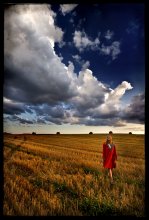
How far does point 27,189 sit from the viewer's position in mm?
7168

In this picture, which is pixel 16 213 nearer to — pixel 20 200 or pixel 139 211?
pixel 20 200

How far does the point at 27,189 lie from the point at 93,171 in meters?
3.17

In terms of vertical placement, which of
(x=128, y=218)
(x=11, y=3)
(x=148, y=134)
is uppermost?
(x=11, y=3)

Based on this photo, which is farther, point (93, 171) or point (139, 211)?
point (93, 171)

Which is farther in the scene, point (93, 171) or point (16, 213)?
point (93, 171)

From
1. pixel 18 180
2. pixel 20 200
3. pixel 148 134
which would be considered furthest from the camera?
pixel 18 180

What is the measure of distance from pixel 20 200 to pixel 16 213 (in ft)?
1.80

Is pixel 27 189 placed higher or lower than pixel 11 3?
lower

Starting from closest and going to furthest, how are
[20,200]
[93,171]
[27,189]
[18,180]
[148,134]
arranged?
1. [148,134]
2. [20,200]
3. [27,189]
4. [18,180]
5. [93,171]

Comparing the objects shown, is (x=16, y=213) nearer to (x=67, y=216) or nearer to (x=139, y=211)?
(x=67, y=216)

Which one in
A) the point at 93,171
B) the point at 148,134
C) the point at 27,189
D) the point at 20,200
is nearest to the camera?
the point at 148,134

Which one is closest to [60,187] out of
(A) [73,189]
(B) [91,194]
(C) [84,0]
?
(A) [73,189]

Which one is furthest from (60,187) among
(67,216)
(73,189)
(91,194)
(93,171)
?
(93,171)

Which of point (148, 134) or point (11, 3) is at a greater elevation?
point (11, 3)
